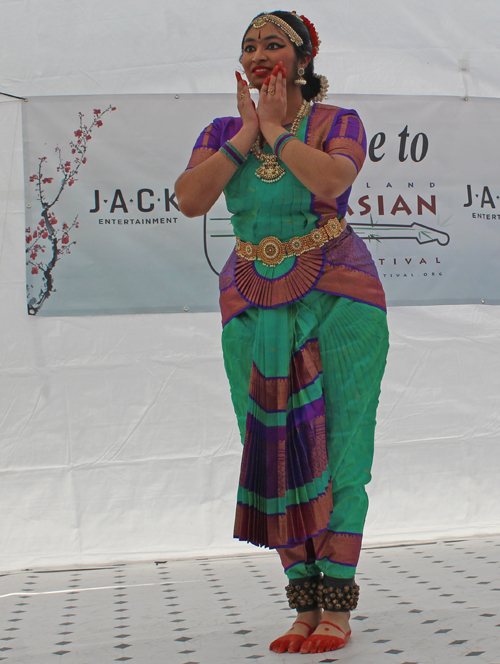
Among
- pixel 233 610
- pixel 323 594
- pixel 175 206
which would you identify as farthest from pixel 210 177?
pixel 175 206

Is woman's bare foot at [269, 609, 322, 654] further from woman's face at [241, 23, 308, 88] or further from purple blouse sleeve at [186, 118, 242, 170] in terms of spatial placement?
woman's face at [241, 23, 308, 88]

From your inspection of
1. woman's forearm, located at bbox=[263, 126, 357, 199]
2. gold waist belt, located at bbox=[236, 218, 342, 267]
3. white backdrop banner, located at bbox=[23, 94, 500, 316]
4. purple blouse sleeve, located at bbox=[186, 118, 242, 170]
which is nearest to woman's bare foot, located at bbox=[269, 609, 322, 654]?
gold waist belt, located at bbox=[236, 218, 342, 267]

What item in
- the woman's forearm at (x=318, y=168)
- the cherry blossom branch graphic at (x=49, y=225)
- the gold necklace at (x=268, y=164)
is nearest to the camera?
the woman's forearm at (x=318, y=168)

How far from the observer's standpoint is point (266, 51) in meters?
1.53

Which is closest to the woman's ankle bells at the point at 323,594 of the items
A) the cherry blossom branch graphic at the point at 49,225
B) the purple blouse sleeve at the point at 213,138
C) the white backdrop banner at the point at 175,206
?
the purple blouse sleeve at the point at 213,138

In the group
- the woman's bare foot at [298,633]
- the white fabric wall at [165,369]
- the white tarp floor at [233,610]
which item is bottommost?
the white tarp floor at [233,610]

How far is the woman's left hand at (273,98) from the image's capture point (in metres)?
1.49

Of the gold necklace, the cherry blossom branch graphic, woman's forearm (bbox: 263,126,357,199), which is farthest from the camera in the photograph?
the cherry blossom branch graphic

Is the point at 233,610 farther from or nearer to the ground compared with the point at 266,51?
nearer to the ground

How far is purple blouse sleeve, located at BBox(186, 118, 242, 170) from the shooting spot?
156cm

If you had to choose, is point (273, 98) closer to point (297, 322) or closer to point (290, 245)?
point (290, 245)

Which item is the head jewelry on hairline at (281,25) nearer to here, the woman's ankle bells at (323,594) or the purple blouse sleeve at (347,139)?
the purple blouse sleeve at (347,139)

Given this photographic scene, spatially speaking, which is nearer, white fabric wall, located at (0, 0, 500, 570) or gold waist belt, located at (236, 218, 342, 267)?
gold waist belt, located at (236, 218, 342, 267)

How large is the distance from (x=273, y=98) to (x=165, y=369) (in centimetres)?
139
